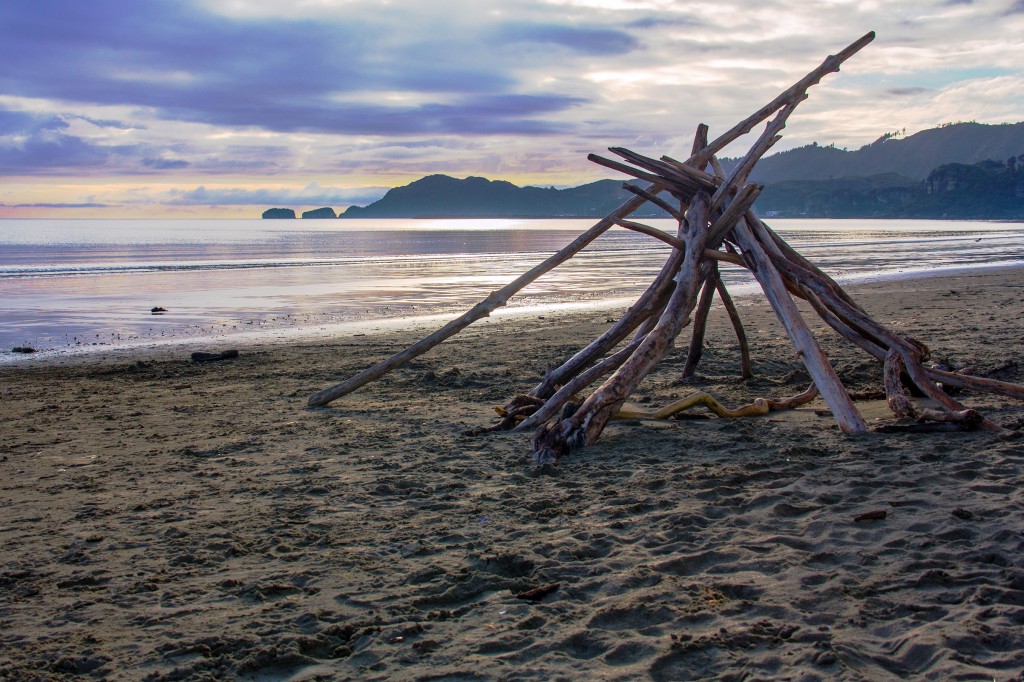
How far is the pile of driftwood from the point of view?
598cm

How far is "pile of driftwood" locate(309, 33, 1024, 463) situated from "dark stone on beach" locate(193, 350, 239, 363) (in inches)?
149

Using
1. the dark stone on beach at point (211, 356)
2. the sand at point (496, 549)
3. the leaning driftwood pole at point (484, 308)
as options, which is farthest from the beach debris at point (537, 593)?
the dark stone on beach at point (211, 356)

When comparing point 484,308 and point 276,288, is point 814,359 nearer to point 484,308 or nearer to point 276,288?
point 484,308

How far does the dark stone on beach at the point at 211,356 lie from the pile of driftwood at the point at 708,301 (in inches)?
149

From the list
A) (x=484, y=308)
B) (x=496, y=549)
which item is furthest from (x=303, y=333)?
(x=496, y=549)

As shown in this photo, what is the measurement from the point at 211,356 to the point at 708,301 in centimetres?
700

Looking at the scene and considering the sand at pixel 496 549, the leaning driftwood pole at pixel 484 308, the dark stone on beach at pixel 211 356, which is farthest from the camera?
the dark stone on beach at pixel 211 356

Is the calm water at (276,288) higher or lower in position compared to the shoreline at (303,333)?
higher

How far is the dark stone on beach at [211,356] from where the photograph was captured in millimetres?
10875

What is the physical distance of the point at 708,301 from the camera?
7.89 m

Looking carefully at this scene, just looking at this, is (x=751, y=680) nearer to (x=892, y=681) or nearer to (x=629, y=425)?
(x=892, y=681)

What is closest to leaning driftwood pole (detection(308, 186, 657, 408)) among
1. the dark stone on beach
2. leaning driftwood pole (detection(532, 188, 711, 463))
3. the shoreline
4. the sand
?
the sand

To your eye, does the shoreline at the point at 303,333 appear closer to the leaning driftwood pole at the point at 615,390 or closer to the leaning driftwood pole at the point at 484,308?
the leaning driftwood pole at the point at 484,308

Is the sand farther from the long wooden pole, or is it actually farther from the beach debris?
the long wooden pole
